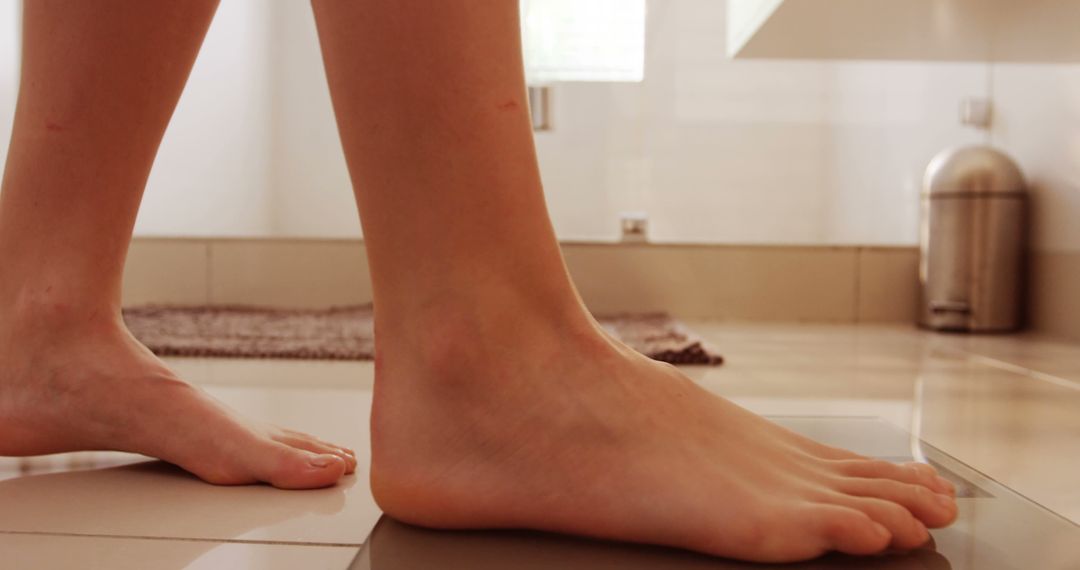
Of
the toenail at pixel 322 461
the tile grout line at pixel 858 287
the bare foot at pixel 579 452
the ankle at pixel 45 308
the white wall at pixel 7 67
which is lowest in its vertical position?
the tile grout line at pixel 858 287

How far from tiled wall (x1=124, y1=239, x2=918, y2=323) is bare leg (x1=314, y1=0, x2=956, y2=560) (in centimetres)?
162

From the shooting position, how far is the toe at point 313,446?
66cm

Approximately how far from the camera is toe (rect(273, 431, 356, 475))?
2.16 ft

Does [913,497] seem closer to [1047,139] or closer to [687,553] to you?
[687,553]

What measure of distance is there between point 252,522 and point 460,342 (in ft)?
0.55

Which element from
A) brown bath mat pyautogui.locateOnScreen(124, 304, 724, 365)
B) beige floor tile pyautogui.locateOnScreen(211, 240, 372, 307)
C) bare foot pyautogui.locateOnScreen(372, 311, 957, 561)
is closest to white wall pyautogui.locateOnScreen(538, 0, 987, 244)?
brown bath mat pyautogui.locateOnScreen(124, 304, 724, 365)

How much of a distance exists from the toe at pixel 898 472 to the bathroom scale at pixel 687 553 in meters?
0.03

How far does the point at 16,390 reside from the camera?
2.14 feet

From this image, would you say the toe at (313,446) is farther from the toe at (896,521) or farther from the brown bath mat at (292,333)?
the brown bath mat at (292,333)

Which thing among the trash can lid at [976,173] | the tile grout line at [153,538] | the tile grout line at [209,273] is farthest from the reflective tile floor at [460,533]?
the tile grout line at [209,273]

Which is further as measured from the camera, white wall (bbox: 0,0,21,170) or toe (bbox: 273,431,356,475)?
white wall (bbox: 0,0,21,170)

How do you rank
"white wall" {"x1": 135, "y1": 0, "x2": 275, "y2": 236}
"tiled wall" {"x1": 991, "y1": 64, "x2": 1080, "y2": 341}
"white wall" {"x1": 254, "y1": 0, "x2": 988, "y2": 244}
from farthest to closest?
"white wall" {"x1": 135, "y1": 0, "x2": 275, "y2": 236}, "white wall" {"x1": 254, "y1": 0, "x2": 988, "y2": 244}, "tiled wall" {"x1": 991, "y1": 64, "x2": 1080, "y2": 341}

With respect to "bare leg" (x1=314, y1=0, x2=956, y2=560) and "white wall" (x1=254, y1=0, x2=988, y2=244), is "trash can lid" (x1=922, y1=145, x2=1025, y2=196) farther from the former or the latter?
"bare leg" (x1=314, y1=0, x2=956, y2=560)

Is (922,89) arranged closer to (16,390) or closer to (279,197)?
(279,197)
